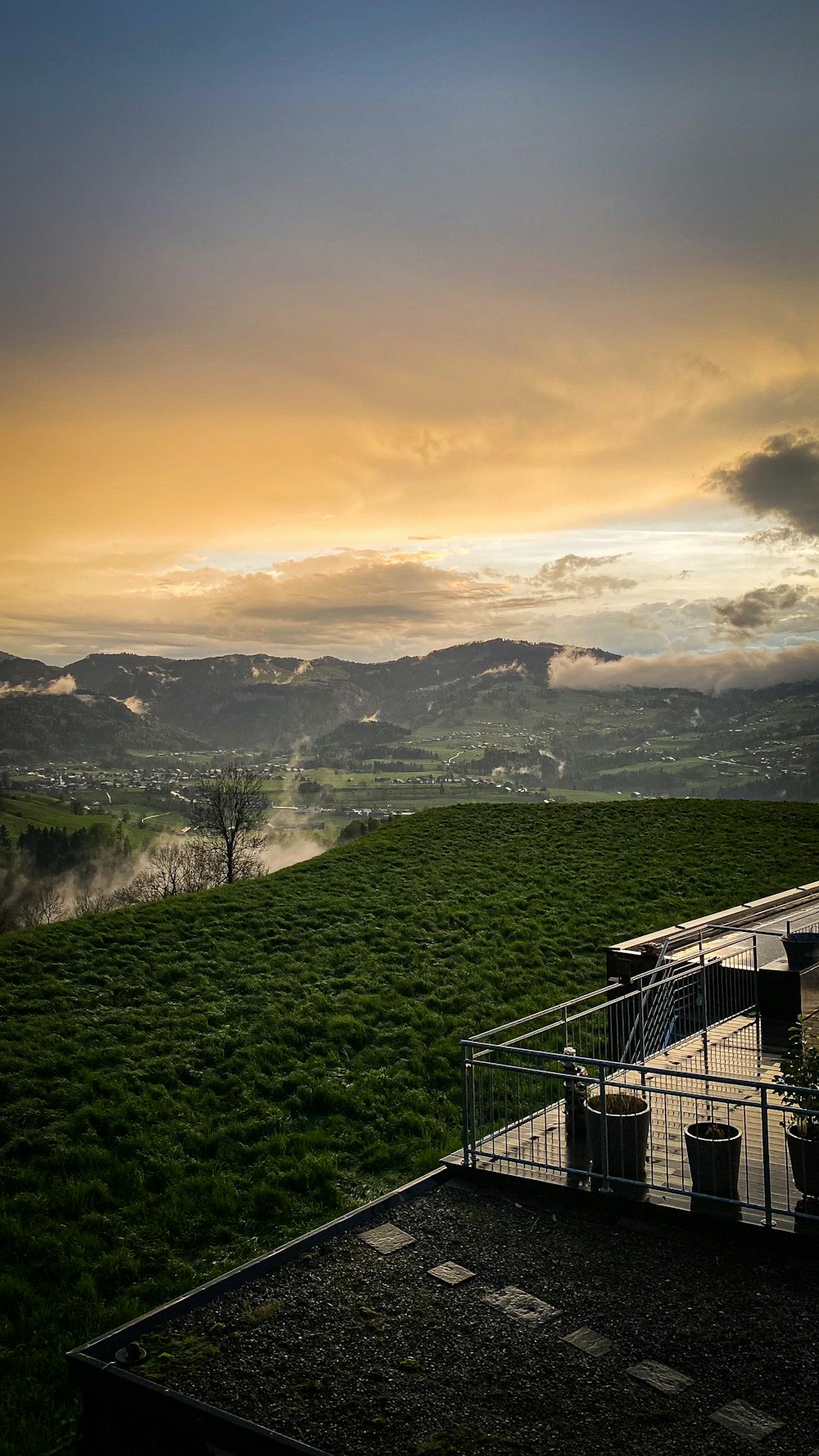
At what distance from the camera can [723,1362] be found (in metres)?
8.18

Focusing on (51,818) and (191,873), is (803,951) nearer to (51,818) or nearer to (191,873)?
(191,873)

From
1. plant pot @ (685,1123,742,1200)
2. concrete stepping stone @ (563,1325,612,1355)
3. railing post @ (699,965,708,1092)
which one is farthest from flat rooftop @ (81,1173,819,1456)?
railing post @ (699,965,708,1092)

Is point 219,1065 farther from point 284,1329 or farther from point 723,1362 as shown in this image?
point 723,1362

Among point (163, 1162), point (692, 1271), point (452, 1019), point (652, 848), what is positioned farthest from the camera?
point (652, 848)

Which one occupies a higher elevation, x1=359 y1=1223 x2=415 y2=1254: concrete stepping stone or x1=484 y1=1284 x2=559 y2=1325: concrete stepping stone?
x1=484 y1=1284 x2=559 y2=1325: concrete stepping stone

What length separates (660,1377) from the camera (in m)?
8.03

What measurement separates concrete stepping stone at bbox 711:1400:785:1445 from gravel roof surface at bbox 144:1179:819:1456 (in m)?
0.07

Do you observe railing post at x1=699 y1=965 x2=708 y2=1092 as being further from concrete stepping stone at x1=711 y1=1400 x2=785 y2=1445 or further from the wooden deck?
concrete stepping stone at x1=711 y1=1400 x2=785 y2=1445

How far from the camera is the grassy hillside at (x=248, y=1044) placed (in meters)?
11.7

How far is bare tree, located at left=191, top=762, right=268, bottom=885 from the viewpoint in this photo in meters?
53.4

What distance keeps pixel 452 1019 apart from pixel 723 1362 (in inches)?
483

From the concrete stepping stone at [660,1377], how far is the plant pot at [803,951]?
10.8m

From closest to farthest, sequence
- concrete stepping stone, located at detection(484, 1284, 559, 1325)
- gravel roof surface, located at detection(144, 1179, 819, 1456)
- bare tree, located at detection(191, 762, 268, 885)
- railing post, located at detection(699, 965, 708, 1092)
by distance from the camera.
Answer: gravel roof surface, located at detection(144, 1179, 819, 1456)
concrete stepping stone, located at detection(484, 1284, 559, 1325)
railing post, located at detection(699, 965, 708, 1092)
bare tree, located at detection(191, 762, 268, 885)

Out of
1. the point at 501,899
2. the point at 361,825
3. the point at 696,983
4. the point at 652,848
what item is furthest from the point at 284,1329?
the point at 361,825
